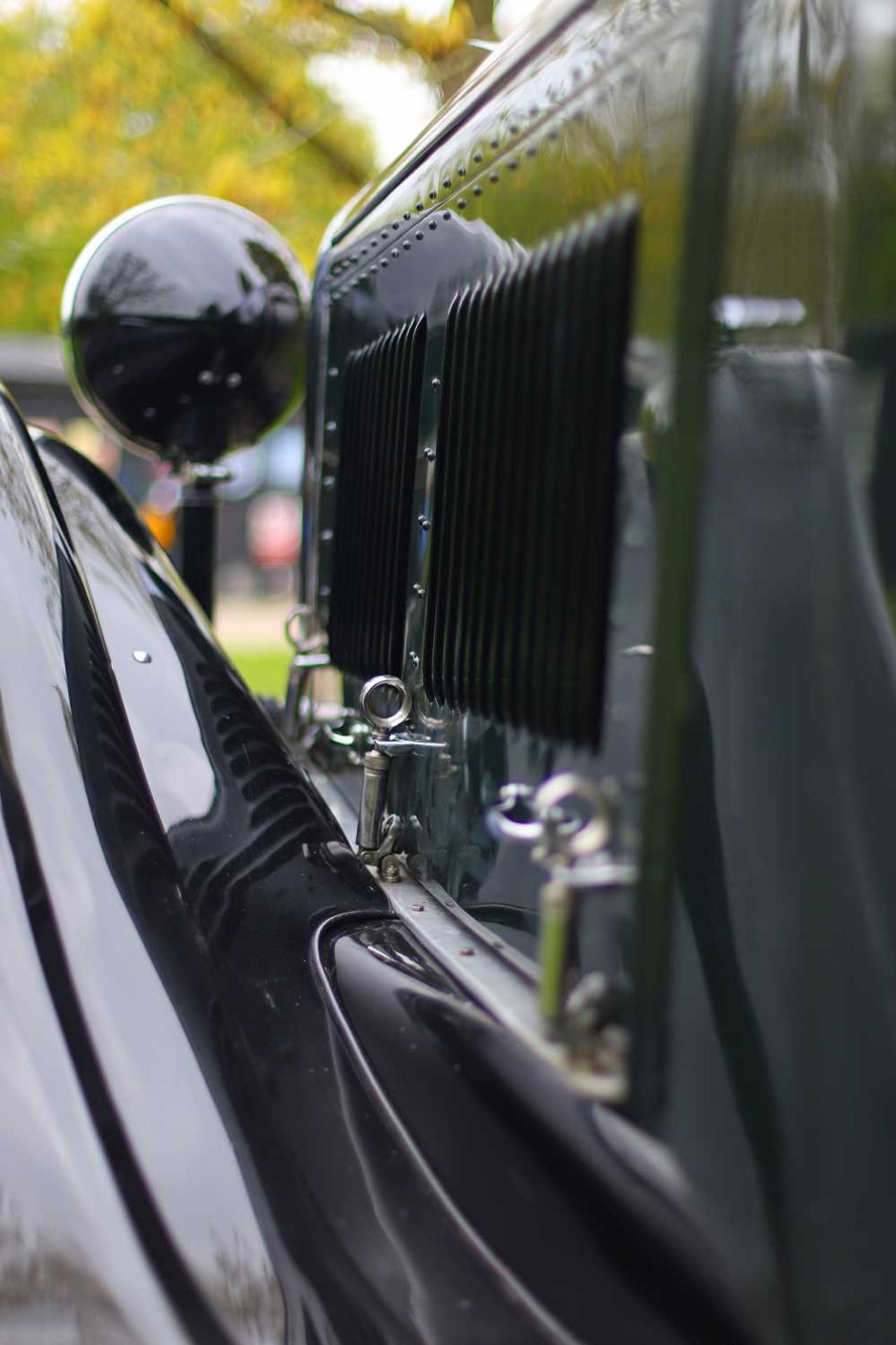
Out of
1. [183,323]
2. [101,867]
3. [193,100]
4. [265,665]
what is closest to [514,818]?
[101,867]

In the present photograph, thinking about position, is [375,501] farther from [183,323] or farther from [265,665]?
[265,665]

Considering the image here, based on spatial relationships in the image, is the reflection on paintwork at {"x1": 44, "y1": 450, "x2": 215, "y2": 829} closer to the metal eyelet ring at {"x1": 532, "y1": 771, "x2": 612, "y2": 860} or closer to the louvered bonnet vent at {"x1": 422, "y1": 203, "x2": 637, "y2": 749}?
the louvered bonnet vent at {"x1": 422, "y1": 203, "x2": 637, "y2": 749}

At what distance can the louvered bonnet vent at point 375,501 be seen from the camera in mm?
1786

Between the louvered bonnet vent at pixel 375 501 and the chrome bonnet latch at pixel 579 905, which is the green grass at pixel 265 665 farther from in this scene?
the chrome bonnet latch at pixel 579 905

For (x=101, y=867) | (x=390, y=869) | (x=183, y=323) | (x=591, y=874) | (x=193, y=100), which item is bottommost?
(x=390, y=869)

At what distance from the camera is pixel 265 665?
9.23m

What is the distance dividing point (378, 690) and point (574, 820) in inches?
26.4

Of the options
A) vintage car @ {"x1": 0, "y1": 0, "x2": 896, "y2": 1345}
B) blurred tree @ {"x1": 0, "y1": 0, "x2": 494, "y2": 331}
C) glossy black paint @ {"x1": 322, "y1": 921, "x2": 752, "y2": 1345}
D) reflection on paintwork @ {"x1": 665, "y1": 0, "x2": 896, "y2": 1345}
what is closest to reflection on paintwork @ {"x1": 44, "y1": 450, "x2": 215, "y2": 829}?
vintage car @ {"x1": 0, "y1": 0, "x2": 896, "y2": 1345}

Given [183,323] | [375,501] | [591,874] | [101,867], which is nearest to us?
[591,874]

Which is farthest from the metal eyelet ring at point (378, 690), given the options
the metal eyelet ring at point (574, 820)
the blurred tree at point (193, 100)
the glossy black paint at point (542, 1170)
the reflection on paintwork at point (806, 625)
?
the blurred tree at point (193, 100)

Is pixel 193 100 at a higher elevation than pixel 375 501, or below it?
higher

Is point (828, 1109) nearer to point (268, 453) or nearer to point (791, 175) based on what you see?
point (791, 175)

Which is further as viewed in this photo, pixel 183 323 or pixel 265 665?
pixel 265 665

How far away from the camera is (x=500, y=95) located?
4.90 ft
